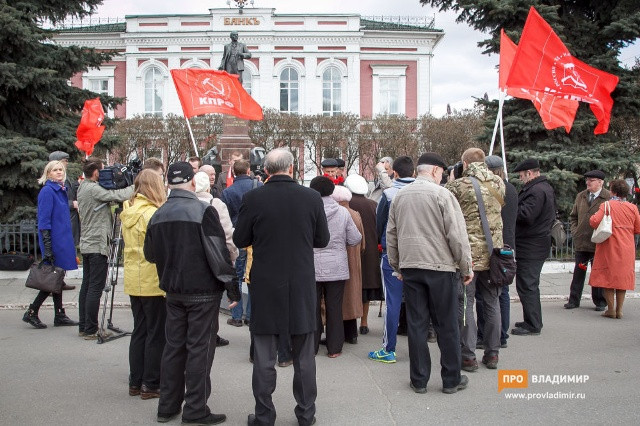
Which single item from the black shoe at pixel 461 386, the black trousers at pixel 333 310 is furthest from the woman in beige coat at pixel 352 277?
the black shoe at pixel 461 386

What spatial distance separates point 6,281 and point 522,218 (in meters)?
8.78

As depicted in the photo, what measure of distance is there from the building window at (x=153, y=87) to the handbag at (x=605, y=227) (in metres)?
34.9

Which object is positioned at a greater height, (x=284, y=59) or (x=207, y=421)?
(x=284, y=59)

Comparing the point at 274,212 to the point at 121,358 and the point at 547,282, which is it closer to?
the point at 121,358

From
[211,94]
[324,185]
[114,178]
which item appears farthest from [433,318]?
[211,94]

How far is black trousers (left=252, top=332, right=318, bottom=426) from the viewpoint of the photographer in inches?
186

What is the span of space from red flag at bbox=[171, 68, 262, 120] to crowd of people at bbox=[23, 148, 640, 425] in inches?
205

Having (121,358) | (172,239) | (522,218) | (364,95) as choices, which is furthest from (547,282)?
(364,95)

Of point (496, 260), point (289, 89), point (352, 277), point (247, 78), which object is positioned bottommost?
point (352, 277)

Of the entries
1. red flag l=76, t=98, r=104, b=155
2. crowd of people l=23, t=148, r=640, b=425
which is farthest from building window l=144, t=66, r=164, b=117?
crowd of people l=23, t=148, r=640, b=425

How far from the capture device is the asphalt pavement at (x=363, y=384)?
5.06m

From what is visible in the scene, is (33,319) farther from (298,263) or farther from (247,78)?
(247,78)

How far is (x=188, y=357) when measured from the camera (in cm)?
485

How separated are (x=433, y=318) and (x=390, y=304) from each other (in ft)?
3.67
